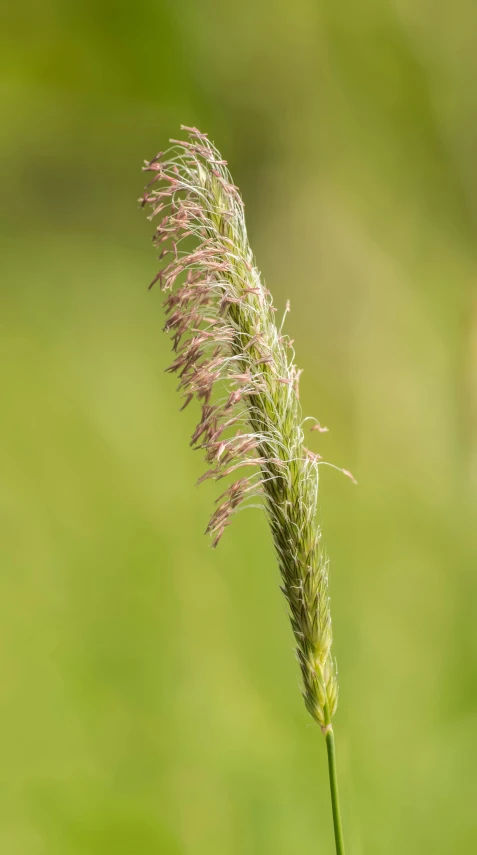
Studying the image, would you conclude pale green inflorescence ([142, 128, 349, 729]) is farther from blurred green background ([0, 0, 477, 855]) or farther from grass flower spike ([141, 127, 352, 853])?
blurred green background ([0, 0, 477, 855])

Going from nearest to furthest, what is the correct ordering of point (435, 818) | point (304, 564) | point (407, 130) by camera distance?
point (304, 564), point (435, 818), point (407, 130)

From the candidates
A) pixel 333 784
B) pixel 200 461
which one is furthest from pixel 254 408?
pixel 200 461

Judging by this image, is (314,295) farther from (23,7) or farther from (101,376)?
(23,7)

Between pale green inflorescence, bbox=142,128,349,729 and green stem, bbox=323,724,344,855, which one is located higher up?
pale green inflorescence, bbox=142,128,349,729

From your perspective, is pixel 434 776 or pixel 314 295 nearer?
pixel 434 776

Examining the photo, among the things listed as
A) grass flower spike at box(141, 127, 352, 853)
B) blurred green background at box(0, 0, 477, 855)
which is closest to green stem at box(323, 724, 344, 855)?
grass flower spike at box(141, 127, 352, 853)

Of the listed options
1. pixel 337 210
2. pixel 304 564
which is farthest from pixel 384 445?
pixel 304 564

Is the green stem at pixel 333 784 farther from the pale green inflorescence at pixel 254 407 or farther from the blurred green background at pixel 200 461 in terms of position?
the blurred green background at pixel 200 461
